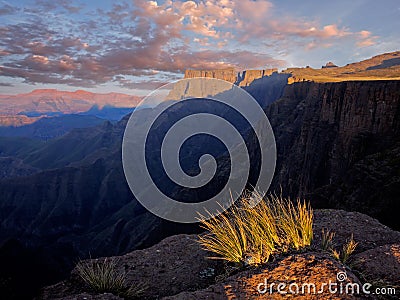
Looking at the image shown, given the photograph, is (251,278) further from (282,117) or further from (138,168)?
(138,168)

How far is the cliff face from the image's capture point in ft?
65.4

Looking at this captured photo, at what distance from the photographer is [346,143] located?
32312 mm

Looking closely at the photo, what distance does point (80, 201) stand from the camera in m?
122

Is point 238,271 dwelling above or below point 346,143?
above

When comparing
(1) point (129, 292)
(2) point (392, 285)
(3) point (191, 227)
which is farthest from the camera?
(3) point (191, 227)

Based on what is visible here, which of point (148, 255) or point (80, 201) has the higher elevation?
point (148, 255)

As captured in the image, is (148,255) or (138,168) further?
(138,168)

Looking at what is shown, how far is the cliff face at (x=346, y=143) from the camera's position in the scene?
1992 centimetres

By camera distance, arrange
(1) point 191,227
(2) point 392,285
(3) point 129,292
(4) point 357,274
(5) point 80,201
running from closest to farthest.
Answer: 1. (2) point 392,285
2. (4) point 357,274
3. (3) point 129,292
4. (1) point 191,227
5. (5) point 80,201

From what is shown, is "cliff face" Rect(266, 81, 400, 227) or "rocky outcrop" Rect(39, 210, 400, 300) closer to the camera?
"rocky outcrop" Rect(39, 210, 400, 300)

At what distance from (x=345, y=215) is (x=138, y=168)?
408ft

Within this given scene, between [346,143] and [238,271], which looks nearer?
[238,271]

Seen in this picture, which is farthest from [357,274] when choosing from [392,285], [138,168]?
[138,168]

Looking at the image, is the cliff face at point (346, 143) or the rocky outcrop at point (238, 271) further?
the cliff face at point (346, 143)
